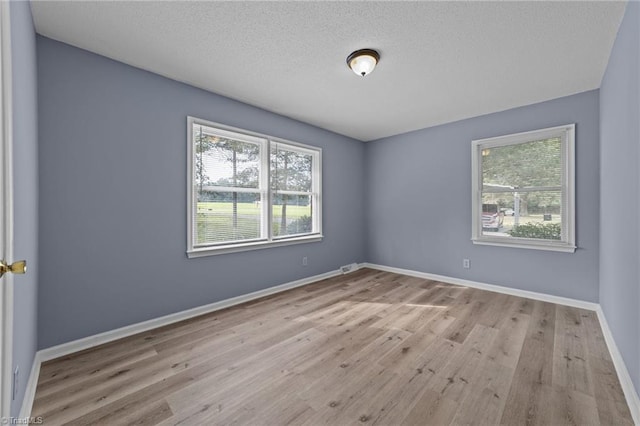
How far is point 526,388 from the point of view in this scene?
5.93 feet

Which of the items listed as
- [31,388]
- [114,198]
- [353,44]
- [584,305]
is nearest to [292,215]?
[114,198]

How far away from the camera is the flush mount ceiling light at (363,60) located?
2.39 meters

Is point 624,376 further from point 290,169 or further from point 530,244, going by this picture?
point 290,169

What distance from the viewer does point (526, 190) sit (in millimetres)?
3645

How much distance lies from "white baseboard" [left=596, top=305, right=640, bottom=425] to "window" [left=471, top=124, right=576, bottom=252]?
1212 millimetres

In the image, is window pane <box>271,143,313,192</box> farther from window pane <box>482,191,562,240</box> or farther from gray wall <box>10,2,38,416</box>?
window pane <box>482,191,562,240</box>

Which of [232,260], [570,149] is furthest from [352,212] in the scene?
[570,149]

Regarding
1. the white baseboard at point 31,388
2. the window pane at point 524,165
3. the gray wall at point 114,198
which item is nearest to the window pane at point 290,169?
the gray wall at point 114,198

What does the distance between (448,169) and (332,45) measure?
9.45ft

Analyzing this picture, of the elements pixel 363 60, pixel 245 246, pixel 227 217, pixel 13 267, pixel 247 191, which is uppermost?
pixel 363 60

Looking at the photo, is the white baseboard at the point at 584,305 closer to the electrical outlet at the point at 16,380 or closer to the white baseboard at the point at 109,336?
the white baseboard at the point at 109,336

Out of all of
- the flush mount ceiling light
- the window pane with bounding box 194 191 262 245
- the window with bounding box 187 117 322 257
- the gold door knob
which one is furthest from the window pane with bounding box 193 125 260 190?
the gold door knob

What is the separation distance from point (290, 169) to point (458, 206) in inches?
105

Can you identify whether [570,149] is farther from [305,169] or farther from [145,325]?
[145,325]
